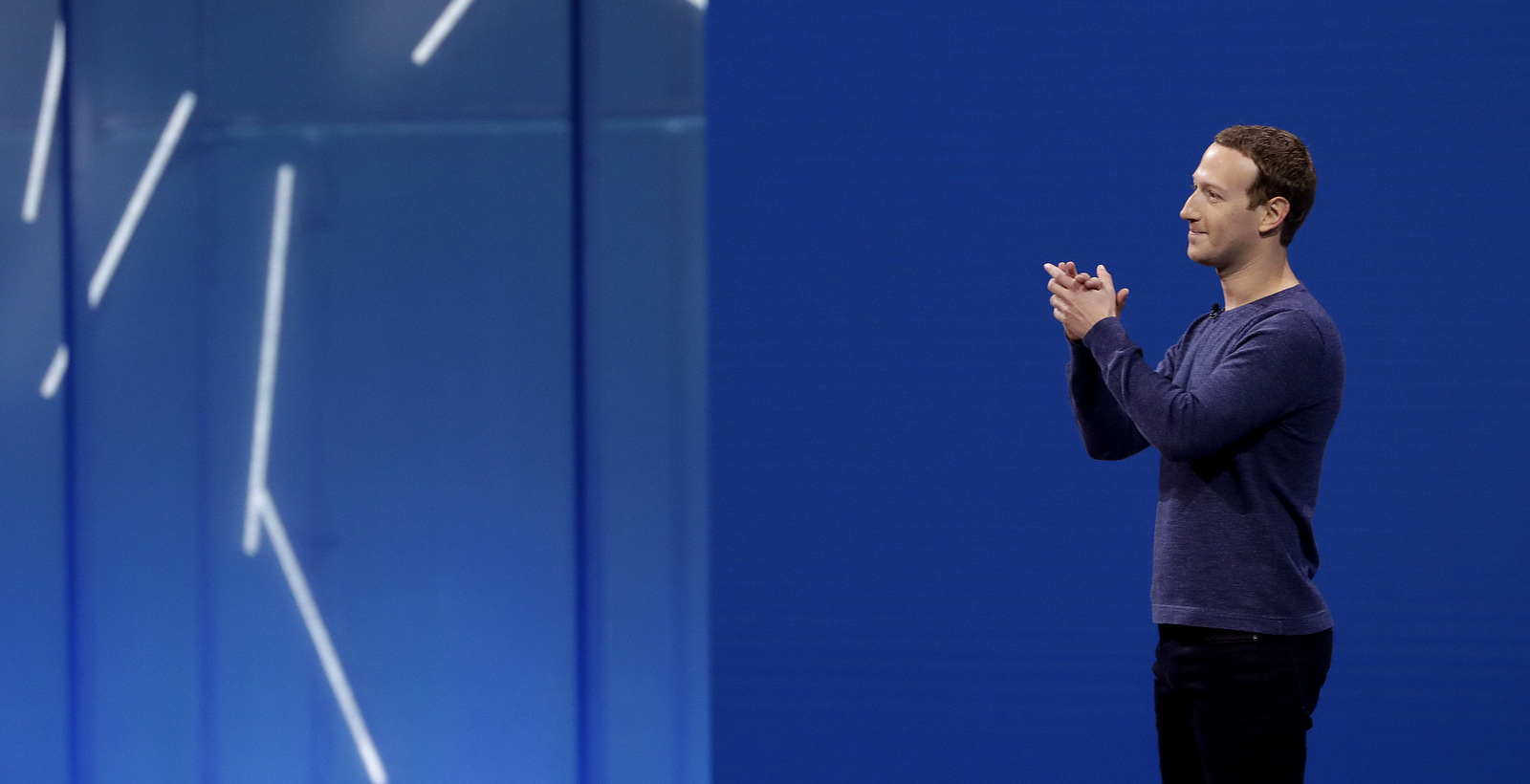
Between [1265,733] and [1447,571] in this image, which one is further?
[1447,571]

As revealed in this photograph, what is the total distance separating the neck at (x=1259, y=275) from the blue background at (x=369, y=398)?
1.47m

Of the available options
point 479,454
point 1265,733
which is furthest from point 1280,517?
point 479,454

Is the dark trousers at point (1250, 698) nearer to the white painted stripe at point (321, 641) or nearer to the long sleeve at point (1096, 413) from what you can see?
the long sleeve at point (1096, 413)

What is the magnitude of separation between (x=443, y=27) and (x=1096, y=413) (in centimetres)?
193

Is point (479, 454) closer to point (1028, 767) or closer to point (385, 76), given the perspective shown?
point (385, 76)

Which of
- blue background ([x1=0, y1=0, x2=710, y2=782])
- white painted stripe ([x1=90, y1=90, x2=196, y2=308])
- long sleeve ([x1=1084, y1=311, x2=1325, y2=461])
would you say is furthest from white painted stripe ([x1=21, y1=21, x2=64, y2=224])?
long sleeve ([x1=1084, y1=311, x2=1325, y2=461])

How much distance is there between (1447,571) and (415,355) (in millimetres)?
2158

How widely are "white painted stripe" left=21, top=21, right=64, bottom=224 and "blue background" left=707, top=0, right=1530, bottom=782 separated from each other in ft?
6.00

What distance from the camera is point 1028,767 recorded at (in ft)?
6.94

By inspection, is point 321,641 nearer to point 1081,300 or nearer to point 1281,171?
point 1081,300

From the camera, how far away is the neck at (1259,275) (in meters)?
1.39

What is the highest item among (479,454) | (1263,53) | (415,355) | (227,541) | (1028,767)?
(1263,53)

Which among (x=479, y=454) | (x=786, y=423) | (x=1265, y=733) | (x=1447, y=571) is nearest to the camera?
(x=1265, y=733)

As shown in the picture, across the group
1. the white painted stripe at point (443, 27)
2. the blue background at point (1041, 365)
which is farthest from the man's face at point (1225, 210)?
the white painted stripe at point (443, 27)
